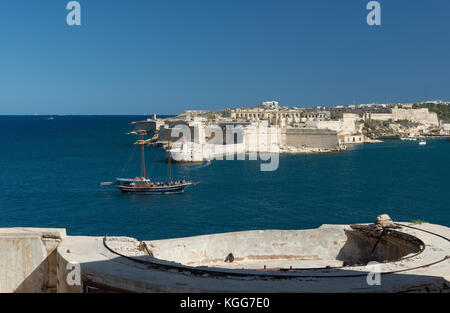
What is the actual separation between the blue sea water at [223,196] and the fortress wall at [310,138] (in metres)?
8.72

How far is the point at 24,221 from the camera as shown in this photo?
17734 millimetres

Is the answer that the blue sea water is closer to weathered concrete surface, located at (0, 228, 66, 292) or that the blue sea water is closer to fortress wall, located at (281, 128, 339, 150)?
weathered concrete surface, located at (0, 228, 66, 292)

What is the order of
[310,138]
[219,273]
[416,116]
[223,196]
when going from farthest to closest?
[416,116]
[310,138]
[223,196]
[219,273]

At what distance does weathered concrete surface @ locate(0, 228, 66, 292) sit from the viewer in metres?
8.23

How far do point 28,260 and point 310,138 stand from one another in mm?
40272

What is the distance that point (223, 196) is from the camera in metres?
22.5

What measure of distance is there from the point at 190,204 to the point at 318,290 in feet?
49.3

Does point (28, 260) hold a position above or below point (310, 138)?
below

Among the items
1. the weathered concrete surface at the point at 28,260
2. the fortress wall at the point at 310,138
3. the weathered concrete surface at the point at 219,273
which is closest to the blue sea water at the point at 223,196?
the weathered concrete surface at the point at 28,260

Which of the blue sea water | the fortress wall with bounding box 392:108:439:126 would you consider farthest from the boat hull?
the fortress wall with bounding box 392:108:439:126

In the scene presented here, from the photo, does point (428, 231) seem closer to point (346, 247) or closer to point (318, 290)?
point (346, 247)

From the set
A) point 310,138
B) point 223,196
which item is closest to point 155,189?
point 223,196

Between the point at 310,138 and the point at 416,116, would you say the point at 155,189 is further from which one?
the point at 416,116
